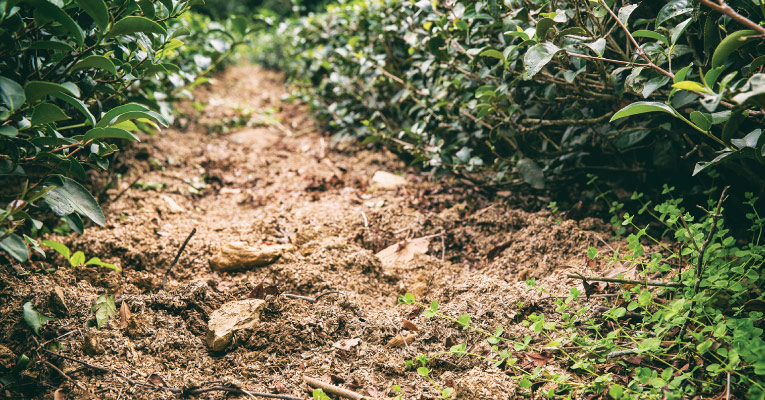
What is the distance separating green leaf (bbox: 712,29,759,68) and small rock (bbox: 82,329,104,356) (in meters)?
2.02

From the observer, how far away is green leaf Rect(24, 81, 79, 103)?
1.15 metres

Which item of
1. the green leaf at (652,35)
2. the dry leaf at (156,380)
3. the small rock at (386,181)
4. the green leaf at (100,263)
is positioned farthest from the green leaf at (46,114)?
the small rock at (386,181)

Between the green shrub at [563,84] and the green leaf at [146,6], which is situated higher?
the green leaf at [146,6]

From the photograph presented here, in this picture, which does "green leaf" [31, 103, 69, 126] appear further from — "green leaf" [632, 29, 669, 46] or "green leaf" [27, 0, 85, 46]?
"green leaf" [632, 29, 669, 46]

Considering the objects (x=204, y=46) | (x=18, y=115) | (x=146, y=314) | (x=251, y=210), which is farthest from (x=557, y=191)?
(x=204, y=46)

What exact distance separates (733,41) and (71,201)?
1.85 m

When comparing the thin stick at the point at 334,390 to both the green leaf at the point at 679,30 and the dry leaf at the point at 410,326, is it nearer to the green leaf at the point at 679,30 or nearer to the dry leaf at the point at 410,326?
the dry leaf at the point at 410,326

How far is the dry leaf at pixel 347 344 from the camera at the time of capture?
5.22ft

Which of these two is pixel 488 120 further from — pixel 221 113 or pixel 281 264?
pixel 221 113

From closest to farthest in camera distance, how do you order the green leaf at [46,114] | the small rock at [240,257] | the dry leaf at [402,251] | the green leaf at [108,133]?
the green leaf at [46,114] → the green leaf at [108,133] → the small rock at [240,257] → the dry leaf at [402,251]

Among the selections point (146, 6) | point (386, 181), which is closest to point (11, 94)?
point (146, 6)

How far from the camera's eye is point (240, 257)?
1998mm

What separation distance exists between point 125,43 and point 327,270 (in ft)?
3.84

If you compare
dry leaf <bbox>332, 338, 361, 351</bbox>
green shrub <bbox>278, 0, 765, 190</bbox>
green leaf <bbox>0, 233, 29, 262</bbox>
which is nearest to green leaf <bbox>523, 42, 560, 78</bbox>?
green shrub <bbox>278, 0, 765, 190</bbox>
